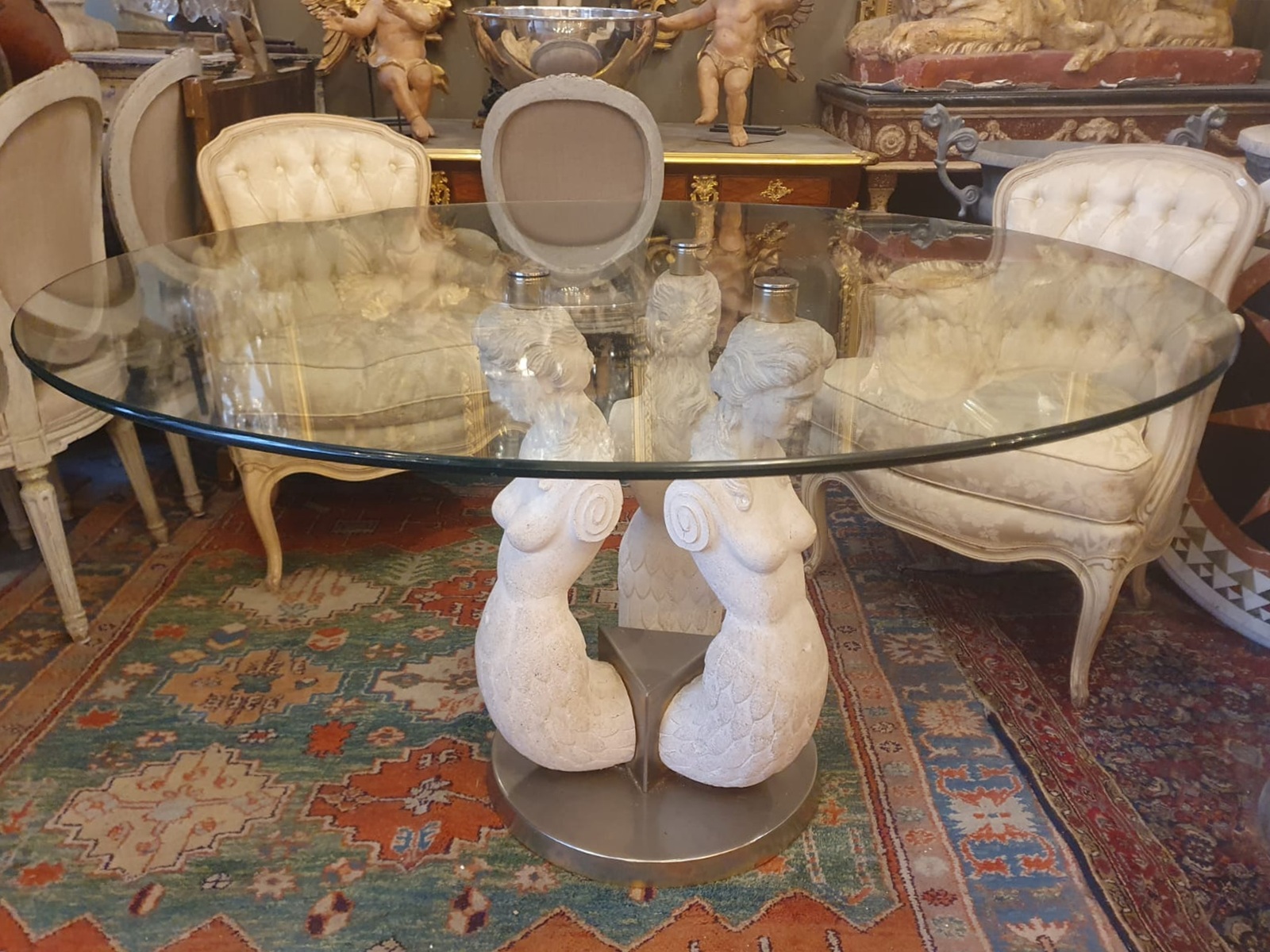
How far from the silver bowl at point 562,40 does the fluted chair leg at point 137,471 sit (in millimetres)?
1394

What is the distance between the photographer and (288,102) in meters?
2.83

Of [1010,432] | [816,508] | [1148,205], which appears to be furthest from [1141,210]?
[1010,432]

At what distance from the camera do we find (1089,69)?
2.61 meters

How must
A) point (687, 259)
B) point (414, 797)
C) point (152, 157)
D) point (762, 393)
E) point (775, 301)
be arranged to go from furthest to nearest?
point (152, 157) → point (687, 259) → point (414, 797) → point (775, 301) → point (762, 393)

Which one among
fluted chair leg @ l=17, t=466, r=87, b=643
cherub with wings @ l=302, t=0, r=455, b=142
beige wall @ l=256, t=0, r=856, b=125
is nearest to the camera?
fluted chair leg @ l=17, t=466, r=87, b=643

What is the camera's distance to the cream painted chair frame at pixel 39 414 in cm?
164

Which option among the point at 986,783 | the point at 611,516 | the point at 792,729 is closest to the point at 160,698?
the point at 611,516

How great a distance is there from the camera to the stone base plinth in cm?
260

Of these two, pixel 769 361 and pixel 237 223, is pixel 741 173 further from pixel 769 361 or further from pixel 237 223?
pixel 769 361

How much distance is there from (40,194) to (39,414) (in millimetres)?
407

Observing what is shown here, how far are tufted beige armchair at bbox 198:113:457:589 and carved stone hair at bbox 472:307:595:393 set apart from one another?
80 cm

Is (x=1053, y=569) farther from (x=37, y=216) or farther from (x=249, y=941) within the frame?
(x=37, y=216)

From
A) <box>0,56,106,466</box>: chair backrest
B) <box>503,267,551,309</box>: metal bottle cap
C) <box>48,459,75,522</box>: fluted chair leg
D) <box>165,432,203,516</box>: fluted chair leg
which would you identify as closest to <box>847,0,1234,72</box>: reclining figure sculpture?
<box>503,267,551,309</box>: metal bottle cap

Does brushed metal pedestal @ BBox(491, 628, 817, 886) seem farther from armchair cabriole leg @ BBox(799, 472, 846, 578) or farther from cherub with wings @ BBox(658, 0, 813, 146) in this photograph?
cherub with wings @ BBox(658, 0, 813, 146)
